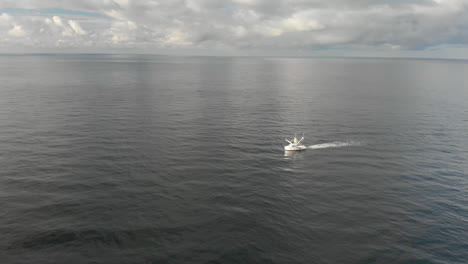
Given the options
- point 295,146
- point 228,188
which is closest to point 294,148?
point 295,146

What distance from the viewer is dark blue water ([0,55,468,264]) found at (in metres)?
41.7

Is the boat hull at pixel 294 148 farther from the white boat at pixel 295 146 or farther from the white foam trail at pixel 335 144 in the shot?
the white foam trail at pixel 335 144

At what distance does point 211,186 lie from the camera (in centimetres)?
5994

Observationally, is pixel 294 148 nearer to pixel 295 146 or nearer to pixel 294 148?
pixel 294 148

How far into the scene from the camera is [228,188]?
5953 centimetres

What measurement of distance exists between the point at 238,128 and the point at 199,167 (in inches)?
1394

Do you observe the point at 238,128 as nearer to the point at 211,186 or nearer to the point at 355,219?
the point at 211,186

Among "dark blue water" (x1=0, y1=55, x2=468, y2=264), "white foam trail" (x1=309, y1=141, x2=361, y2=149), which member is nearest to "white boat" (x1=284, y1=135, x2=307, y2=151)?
"dark blue water" (x1=0, y1=55, x2=468, y2=264)

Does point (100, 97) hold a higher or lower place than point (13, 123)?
higher

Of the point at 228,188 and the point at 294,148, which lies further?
the point at 294,148

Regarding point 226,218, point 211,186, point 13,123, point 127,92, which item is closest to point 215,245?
point 226,218

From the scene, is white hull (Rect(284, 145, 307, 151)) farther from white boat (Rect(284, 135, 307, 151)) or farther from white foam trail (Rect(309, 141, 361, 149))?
white foam trail (Rect(309, 141, 361, 149))

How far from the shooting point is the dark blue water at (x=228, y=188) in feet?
137

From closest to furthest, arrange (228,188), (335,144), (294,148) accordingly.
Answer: (228,188), (294,148), (335,144)
